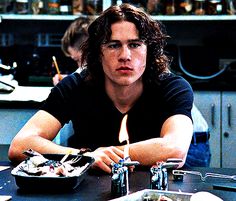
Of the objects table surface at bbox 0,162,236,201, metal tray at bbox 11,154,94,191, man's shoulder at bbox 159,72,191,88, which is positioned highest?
man's shoulder at bbox 159,72,191,88

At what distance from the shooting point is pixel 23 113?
2779 mm

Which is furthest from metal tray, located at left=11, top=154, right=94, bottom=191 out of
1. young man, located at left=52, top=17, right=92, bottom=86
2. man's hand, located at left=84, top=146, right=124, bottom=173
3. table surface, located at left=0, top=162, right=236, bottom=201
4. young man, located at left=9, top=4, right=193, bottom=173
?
young man, located at left=52, top=17, right=92, bottom=86

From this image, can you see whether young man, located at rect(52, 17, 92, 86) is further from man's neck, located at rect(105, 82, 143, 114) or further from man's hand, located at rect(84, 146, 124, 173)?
man's hand, located at rect(84, 146, 124, 173)

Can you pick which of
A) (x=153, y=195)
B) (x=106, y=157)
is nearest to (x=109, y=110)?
(x=106, y=157)

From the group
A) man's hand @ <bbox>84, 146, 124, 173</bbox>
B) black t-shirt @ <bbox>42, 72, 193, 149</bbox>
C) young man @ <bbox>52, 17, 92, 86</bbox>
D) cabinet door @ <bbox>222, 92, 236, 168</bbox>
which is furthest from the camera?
cabinet door @ <bbox>222, 92, 236, 168</bbox>

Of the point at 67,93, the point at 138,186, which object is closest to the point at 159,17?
the point at 67,93

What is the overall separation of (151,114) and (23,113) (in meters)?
0.76

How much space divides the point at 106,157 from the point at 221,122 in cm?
228

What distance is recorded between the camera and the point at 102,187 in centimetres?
162

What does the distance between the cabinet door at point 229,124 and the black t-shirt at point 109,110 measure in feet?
5.60

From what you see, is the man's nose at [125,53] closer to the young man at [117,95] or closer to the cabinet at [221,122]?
the young man at [117,95]

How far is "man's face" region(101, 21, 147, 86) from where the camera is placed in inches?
84.0

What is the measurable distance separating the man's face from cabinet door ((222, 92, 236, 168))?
1.84 meters

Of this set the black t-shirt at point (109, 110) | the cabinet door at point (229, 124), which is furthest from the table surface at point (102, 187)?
the cabinet door at point (229, 124)
